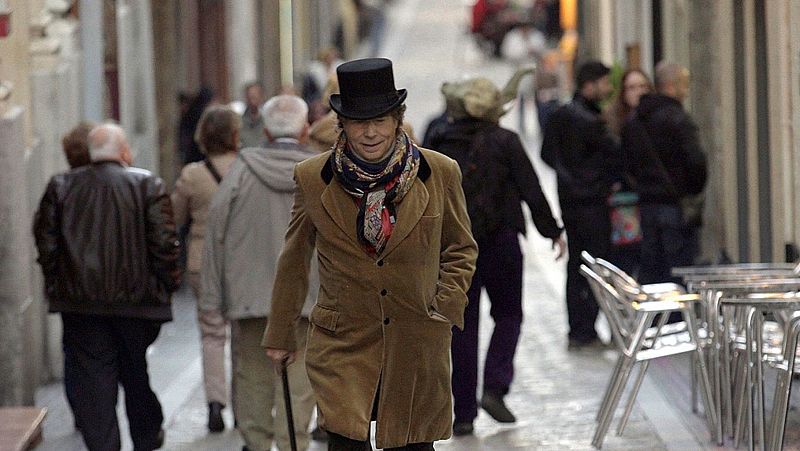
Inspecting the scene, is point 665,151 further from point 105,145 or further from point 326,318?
point 326,318

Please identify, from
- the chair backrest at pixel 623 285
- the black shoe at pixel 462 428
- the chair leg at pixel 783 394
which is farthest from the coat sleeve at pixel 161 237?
the chair leg at pixel 783 394

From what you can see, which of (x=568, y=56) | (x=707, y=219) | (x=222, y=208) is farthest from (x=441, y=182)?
(x=568, y=56)

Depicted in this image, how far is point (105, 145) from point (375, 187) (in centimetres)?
281

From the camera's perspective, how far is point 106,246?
8758mm

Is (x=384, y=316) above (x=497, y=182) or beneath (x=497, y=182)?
beneath

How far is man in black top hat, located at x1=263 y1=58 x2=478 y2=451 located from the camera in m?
6.42

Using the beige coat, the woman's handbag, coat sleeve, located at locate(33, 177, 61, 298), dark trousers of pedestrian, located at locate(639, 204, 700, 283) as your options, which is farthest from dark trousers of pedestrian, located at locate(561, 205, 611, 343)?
coat sleeve, located at locate(33, 177, 61, 298)

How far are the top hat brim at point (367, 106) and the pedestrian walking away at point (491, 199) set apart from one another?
328 cm

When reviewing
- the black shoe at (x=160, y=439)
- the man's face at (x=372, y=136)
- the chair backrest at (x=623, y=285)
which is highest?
the man's face at (x=372, y=136)

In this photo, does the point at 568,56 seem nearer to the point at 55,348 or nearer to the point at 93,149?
the point at 55,348

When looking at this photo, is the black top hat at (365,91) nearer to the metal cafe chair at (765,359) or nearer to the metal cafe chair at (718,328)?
the metal cafe chair at (765,359)

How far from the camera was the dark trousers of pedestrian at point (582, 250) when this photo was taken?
12688mm

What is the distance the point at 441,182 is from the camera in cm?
658

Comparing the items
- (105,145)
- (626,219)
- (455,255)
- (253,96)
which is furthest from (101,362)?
(253,96)
